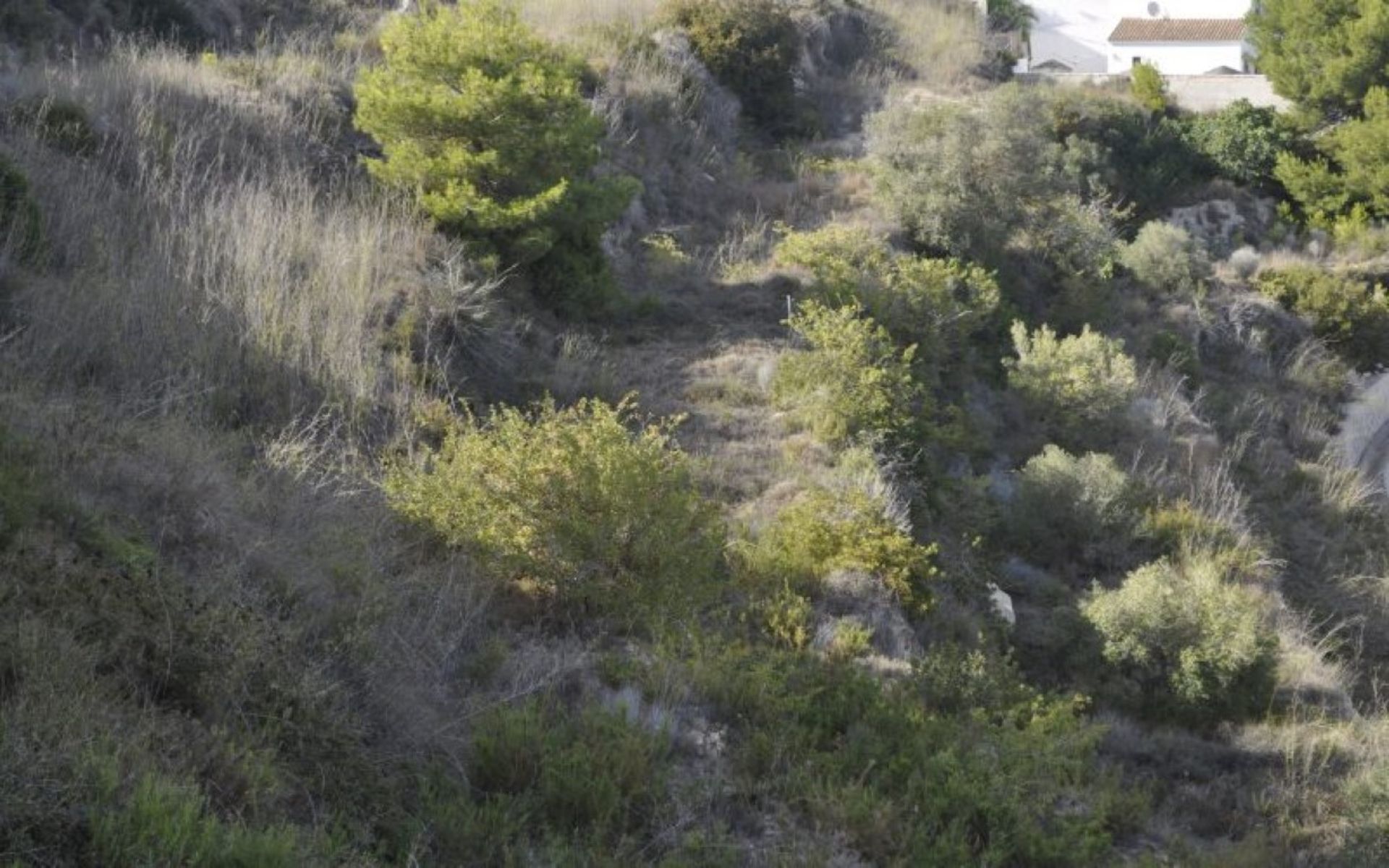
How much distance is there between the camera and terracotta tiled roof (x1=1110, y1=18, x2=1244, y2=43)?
33.5 meters

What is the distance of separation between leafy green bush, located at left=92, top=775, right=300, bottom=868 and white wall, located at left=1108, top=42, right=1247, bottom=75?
110ft

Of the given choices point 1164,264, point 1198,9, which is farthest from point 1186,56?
point 1164,264

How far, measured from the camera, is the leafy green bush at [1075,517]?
10.5 metres

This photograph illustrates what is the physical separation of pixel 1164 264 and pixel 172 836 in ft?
57.2

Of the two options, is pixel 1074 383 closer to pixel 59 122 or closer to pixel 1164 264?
pixel 1164 264

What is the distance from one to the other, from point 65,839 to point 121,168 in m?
6.94

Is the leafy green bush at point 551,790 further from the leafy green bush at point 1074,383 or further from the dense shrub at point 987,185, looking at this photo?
the dense shrub at point 987,185

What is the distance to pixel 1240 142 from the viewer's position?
24188 millimetres

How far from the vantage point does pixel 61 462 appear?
15.2ft

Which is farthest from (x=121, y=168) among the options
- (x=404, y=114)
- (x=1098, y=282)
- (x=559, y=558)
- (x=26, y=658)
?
(x=1098, y=282)

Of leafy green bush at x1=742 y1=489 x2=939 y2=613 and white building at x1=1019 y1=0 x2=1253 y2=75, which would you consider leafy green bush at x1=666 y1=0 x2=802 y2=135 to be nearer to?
leafy green bush at x1=742 y1=489 x2=939 y2=613

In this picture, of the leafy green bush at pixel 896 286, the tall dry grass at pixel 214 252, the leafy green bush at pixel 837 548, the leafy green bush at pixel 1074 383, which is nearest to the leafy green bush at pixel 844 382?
the leafy green bush at pixel 896 286

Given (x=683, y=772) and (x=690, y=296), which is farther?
(x=690, y=296)

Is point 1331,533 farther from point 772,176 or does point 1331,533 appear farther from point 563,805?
point 563,805
